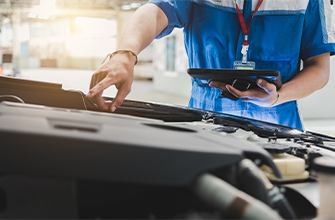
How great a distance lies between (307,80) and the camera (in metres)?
1.17

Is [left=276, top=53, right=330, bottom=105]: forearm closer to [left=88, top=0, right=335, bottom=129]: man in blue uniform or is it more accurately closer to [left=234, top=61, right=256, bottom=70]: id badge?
[left=88, top=0, right=335, bottom=129]: man in blue uniform

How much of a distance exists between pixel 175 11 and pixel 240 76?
17.5 inches

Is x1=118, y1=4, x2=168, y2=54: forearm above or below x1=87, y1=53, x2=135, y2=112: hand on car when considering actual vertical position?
above

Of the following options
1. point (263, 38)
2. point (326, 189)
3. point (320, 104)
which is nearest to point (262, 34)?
point (263, 38)

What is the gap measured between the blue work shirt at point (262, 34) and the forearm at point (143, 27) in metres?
0.04

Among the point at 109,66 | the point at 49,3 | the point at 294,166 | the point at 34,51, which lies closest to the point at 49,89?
the point at 109,66

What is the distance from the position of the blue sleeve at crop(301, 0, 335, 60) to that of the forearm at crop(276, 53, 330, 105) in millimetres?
59

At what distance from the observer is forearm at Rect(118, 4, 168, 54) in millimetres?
922

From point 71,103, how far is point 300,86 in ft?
2.96

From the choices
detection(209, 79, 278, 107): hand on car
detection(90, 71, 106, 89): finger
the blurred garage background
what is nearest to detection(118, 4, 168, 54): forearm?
detection(90, 71, 106, 89): finger

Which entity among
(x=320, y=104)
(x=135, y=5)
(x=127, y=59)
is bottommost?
(x=320, y=104)

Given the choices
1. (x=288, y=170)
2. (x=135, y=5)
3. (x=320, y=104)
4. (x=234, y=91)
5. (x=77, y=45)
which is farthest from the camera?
(x=77, y=45)

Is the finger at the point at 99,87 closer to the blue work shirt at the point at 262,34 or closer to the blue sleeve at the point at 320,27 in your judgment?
the blue work shirt at the point at 262,34

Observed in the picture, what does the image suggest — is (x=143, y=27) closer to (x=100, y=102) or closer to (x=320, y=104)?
(x=100, y=102)
